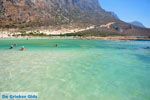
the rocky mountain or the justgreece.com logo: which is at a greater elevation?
the rocky mountain

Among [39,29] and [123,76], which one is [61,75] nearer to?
[123,76]

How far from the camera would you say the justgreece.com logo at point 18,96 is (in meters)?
13.5

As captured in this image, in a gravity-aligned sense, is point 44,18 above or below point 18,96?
above

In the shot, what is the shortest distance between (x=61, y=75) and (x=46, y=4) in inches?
7064

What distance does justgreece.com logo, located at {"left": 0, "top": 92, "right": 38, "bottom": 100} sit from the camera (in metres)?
13.5

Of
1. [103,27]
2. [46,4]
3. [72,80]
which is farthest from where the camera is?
[46,4]

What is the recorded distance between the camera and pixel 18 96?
14039 millimetres

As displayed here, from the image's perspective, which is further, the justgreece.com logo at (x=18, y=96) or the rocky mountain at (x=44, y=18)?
the rocky mountain at (x=44, y=18)

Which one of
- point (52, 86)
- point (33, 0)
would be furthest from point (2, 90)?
point (33, 0)

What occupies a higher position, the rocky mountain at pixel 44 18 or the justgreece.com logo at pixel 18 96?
the rocky mountain at pixel 44 18

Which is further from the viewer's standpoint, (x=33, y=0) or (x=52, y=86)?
(x=33, y=0)

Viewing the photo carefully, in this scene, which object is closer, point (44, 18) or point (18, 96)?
point (18, 96)

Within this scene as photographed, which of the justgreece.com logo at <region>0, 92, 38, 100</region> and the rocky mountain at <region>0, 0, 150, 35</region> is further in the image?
the rocky mountain at <region>0, 0, 150, 35</region>

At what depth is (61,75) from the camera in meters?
21.2
